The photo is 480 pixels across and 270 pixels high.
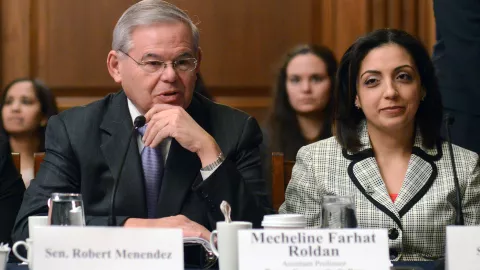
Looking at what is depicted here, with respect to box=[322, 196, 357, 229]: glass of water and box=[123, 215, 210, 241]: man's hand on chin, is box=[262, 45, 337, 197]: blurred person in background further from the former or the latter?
box=[322, 196, 357, 229]: glass of water

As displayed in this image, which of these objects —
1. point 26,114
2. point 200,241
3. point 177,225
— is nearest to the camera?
point 200,241

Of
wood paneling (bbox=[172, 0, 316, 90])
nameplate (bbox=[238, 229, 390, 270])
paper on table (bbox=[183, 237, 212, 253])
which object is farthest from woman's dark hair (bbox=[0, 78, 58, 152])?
nameplate (bbox=[238, 229, 390, 270])

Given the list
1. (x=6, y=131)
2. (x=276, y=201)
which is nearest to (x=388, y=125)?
(x=276, y=201)

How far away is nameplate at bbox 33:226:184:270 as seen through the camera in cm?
158

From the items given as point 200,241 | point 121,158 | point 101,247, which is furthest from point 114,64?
point 101,247

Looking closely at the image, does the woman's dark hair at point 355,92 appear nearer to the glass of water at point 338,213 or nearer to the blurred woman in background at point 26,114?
the glass of water at point 338,213

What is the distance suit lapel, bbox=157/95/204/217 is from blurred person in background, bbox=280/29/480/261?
343 millimetres

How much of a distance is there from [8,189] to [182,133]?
648 millimetres

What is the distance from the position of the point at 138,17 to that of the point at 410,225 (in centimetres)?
92

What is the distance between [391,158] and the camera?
260 centimetres

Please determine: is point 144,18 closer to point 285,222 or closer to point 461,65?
point 285,222

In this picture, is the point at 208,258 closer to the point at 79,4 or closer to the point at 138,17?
the point at 138,17

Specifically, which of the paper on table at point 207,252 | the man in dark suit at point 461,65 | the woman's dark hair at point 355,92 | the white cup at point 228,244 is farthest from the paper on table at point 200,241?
the man in dark suit at point 461,65

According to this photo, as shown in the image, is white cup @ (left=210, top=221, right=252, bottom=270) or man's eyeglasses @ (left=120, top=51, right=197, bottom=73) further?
man's eyeglasses @ (left=120, top=51, right=197, bottom=73)
